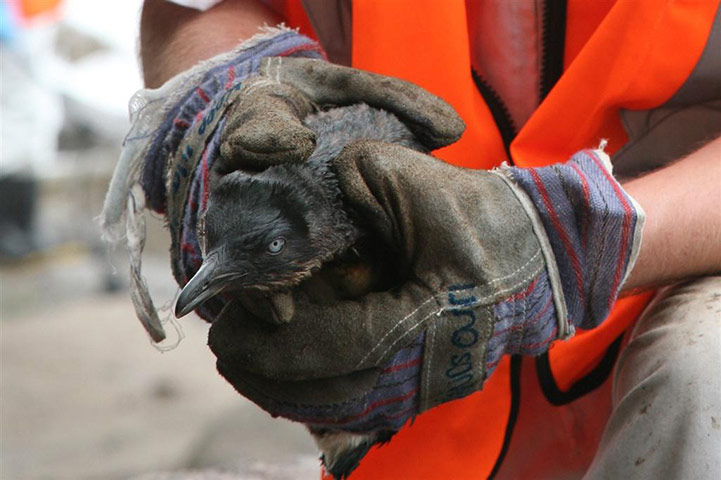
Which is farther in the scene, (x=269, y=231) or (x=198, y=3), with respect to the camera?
(x=198, y=3)

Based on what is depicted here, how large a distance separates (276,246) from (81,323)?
369 centimetres

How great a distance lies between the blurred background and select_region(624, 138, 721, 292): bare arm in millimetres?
898

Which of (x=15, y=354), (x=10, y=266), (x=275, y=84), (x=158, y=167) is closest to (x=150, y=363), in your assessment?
(x=15, y=354)

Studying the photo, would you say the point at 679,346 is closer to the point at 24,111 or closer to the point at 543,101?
Answer: the point at 543,101

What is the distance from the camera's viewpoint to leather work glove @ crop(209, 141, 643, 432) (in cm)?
104

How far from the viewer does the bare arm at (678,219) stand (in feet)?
4.00

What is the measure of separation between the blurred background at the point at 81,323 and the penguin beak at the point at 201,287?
0.63 meters

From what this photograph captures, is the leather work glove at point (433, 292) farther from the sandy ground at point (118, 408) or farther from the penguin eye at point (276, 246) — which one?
the sandy ground at point (118, 408)

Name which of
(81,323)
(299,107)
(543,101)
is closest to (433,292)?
(299,107)

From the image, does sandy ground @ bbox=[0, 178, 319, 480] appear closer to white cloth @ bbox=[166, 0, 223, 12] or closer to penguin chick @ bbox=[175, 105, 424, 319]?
white cloth @ bbox=[166, 0, 223, 12]

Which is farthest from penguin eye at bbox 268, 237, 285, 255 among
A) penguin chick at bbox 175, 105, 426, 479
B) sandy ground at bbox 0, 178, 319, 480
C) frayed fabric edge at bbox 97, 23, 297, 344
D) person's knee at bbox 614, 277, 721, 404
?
sandy ground at bbox 0, 178, 319, 480

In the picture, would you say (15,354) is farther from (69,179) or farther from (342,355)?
(342,355)

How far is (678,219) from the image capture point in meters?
1.23

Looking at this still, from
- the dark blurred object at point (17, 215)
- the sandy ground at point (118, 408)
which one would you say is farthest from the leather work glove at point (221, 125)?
the dark blurred object at point (17, 215)
